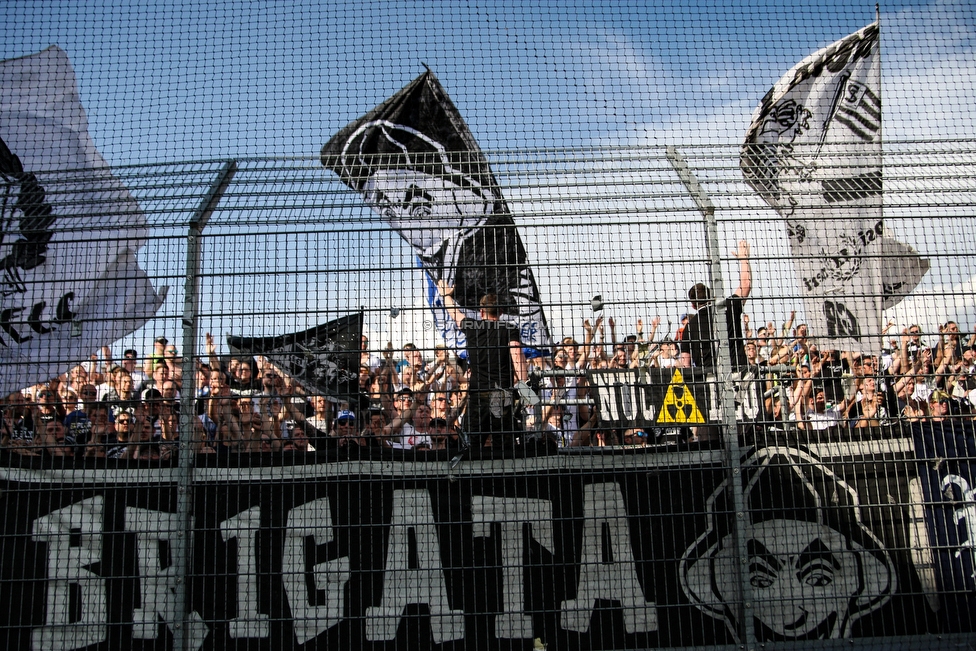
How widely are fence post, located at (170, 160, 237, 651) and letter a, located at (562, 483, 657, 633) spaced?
211cm

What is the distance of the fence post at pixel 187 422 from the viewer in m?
3.85

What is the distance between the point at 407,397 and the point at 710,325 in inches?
73.5

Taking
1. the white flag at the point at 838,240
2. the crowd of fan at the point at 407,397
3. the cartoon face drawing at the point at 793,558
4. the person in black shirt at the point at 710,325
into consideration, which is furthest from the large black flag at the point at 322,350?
the white flag at the point at 838,240

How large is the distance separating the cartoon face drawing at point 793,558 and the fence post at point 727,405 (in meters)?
0.07

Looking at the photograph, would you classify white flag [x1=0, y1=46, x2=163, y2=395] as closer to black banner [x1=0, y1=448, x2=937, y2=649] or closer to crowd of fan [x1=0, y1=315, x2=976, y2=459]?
crowd of fan [x1=0, y1=315, x2=976, y2=459]

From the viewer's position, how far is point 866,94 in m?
5.81

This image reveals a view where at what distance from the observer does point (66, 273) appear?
4.34 meters

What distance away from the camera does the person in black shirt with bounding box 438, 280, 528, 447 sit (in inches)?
161

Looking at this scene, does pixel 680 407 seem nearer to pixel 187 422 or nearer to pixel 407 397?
pixel 407 397

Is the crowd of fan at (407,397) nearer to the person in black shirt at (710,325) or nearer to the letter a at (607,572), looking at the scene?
the person in black shirt at (710,325)

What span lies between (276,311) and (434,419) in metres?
1.12

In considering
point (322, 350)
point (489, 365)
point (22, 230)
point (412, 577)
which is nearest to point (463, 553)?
point (412, 577)

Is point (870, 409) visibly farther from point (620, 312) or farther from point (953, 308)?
point (620, 312)

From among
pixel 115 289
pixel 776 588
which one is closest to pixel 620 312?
pixel 776 588
